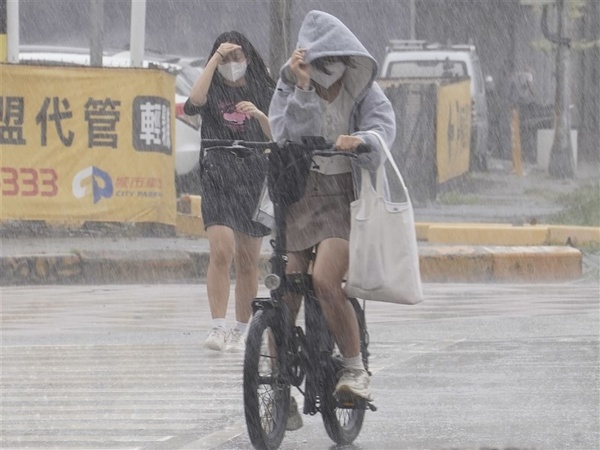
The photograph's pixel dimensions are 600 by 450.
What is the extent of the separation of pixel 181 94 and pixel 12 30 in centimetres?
270

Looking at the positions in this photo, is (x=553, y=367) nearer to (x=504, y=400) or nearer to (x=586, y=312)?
(x=504, y=400)

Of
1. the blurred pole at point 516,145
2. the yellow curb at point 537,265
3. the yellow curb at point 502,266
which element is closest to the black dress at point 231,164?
the yellow curb at point 502,266

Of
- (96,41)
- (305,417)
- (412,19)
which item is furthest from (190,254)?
(412,19)

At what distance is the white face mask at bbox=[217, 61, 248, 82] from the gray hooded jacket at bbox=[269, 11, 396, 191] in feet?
8.80

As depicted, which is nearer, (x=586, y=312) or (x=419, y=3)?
(x=586, y=312)

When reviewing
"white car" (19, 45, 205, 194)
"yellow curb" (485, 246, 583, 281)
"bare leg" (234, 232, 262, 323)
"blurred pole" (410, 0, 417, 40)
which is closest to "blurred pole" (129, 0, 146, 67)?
"white car" (19, 45, 205, 194)

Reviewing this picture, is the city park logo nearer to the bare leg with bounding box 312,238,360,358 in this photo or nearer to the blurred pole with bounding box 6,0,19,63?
the blurred pole with bounding box 6,0,19,63

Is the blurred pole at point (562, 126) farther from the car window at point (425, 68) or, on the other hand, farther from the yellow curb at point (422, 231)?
the yellow curb at point (422, 231)

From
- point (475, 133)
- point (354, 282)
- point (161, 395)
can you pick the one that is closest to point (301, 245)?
point (354, 282)

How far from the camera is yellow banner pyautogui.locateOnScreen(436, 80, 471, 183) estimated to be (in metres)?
22.4

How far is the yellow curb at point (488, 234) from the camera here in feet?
53.5

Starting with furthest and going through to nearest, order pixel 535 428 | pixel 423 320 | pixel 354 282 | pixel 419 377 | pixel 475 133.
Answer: pixel 475 133, pixel 423 320, pixel 419 377, pixel 535 428, pixel 354 282

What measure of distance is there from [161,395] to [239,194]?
172cm

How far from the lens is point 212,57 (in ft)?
31.3
